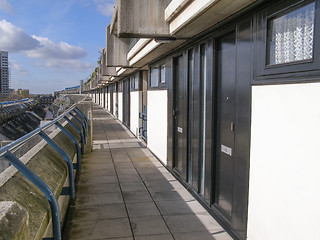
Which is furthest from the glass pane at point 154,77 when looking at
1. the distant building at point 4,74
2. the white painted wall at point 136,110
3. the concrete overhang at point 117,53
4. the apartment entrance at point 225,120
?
the distant building at point 4,74

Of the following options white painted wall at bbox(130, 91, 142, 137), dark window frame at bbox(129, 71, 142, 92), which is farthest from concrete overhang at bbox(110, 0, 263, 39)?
white painted wall at bbox(130, 91, 142, 137)

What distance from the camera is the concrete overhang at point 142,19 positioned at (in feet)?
13.5

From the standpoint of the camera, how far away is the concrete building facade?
2.16 meters

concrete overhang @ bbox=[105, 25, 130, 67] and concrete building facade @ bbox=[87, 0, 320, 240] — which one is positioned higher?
concrete overhang @ bbox=[105, 25, 130, 67]

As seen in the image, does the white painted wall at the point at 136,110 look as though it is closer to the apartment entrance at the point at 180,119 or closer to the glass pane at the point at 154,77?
the glass pane at the point at 154,77

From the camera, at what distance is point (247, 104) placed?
2980 mm

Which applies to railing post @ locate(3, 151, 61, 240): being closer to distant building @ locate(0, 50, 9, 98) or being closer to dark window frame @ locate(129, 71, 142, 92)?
dark window frame @ locate(129, 71, 142, 92)

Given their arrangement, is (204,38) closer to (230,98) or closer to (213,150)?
(230,98)

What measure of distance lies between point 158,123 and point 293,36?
17.0 ft

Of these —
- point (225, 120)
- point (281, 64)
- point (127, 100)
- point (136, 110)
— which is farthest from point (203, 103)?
Answer: point (127, 100)

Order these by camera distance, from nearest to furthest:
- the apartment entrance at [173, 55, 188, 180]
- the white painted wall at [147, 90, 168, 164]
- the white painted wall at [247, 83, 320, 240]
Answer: the white painted wall at [247, 83, 320, 240], the apartment entrance at [173, 55, 188, 180], the white painted wall at [147, 90, 168, 164]

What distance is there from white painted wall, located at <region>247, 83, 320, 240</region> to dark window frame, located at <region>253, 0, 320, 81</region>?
0.09m

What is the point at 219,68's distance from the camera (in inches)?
153

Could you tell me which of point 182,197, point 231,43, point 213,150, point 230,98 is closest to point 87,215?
point 182,197
